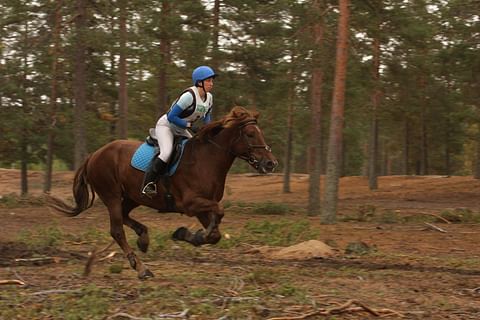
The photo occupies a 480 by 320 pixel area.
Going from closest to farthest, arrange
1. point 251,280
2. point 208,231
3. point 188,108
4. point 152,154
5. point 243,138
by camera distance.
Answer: point 208,231, point 251,280, point 243,138, point 188,108, point 152,154

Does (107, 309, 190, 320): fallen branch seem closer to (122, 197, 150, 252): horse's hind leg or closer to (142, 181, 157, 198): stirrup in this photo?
(142, 181, 157, 198): stirrup

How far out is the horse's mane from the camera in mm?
9477

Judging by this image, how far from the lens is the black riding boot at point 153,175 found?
376 inches

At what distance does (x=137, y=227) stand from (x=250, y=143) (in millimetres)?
2524

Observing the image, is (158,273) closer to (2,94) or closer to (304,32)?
(304,32)

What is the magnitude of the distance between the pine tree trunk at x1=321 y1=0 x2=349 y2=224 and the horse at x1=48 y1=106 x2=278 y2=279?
33.6 feet

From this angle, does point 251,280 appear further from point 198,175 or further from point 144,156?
point 144,156

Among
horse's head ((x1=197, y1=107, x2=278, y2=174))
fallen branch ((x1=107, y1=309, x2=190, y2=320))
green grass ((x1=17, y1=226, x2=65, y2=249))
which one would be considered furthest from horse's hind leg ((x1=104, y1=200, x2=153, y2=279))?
green grass ((x1=17, y1=226, x2=65, y2=249))

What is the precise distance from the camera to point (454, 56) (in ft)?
87.4

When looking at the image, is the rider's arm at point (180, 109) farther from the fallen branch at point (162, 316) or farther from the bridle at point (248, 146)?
the fallen branch at point (162, 316)

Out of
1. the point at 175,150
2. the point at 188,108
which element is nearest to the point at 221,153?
the point at 175,150

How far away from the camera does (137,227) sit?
Result: 412 inches

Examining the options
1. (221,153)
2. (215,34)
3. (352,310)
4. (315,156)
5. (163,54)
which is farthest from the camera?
(215,34)

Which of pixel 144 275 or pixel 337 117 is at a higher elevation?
pixel 337 117
